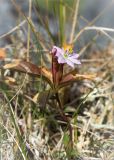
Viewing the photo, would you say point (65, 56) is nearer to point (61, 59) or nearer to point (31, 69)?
point (61, 59)

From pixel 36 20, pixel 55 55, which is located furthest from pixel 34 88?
pixel 36 20

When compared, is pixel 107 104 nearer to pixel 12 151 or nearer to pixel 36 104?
pixel 36 104

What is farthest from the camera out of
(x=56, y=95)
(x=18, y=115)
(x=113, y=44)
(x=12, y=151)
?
(x=113, y=44)

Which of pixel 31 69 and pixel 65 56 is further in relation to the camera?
pixel 31 69

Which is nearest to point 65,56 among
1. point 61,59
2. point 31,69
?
point 61,59

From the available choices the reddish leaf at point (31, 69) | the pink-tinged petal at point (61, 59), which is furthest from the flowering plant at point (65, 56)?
the reddish leaf at point (31, 69)

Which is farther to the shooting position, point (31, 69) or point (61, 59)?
point (31, 69)

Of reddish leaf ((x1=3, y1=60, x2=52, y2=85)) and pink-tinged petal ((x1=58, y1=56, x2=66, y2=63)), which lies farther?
reddish leaf ((x1=3, y1=60, x2=52, y2=85))

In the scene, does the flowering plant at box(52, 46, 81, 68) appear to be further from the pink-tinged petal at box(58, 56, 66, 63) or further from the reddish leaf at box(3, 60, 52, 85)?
the reddish leaf at box(3, 60, 52, 85)

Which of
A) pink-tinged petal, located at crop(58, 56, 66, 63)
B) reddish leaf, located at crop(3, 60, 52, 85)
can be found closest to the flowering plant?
pink-tinged petal, located at crop(58, 56, 66, 63)

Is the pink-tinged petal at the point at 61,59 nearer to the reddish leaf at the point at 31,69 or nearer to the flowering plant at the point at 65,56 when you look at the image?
the flowering plant at the point at 65,56

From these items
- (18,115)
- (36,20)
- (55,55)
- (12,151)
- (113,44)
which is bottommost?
(12,151)
